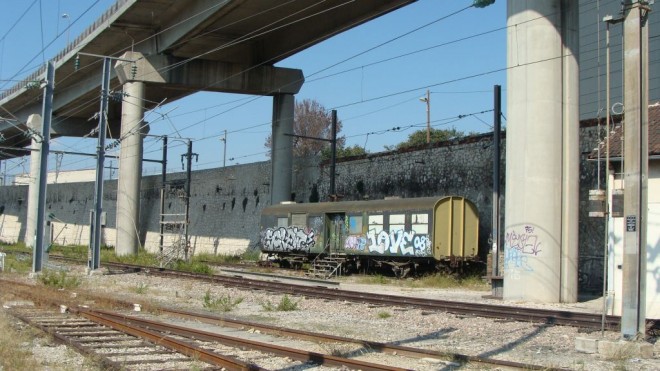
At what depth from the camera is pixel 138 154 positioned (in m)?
42.0

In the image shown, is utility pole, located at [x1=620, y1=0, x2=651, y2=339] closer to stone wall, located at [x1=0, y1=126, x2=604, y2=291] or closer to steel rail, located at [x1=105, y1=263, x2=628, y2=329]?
steel rail, located at [x1=105, y1=263, x2=628, y2=329]

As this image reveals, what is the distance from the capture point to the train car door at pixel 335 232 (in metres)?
31.5

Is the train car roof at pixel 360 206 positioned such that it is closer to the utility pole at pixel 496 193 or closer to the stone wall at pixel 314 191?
the stone wall at pixel 314 191

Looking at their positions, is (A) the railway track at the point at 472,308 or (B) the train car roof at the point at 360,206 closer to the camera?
(A) the railway track at the point at 472,308

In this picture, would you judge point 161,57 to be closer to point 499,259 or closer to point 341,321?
point 499,259

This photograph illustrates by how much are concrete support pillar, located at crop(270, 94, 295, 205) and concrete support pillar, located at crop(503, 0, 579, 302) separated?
2228 cm

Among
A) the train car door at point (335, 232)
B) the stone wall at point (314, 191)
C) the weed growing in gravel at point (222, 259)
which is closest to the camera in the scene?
the stone wall at point (314, 191)

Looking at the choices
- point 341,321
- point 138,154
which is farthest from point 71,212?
point 341,321

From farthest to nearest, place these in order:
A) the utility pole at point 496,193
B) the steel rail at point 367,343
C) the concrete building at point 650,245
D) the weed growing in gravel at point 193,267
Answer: the weed growing in gravel at point 193,267 < the utility pole at point 496,193 < the concrete building at point 650,245 < the steel rail at point 367,343

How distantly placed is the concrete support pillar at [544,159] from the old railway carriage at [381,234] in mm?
6641

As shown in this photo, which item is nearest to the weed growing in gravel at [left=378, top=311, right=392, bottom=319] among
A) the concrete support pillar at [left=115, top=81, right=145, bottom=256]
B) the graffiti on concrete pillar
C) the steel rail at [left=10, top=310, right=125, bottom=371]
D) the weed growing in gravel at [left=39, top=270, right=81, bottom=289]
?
the graffiti on concrete pillar

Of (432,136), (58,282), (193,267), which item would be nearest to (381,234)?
(193,267)

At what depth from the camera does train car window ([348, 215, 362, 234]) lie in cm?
3042

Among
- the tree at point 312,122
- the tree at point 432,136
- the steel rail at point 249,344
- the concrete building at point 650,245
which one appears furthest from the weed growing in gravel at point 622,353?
the tree at point 312,122
